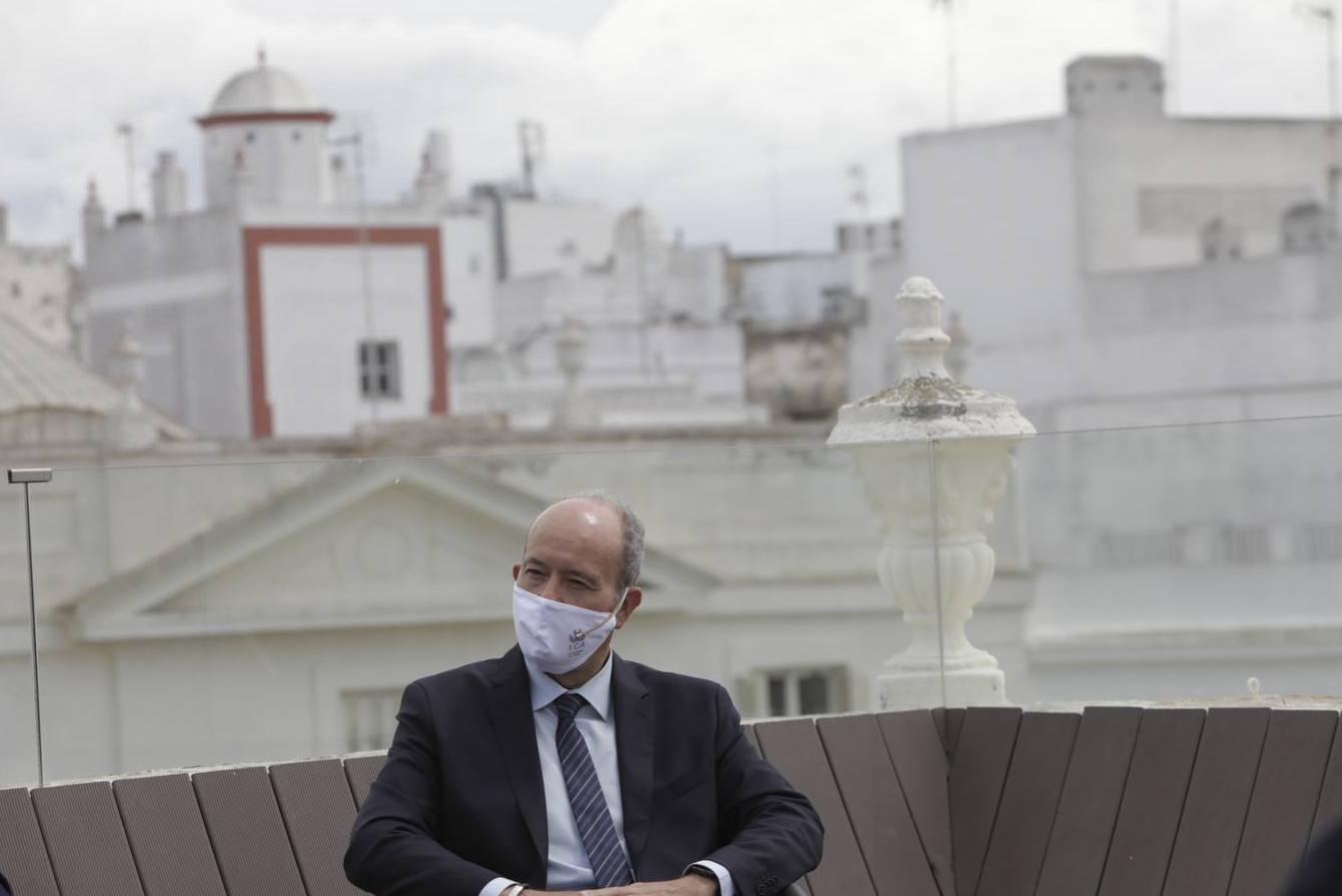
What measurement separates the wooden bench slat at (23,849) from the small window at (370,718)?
1.09m

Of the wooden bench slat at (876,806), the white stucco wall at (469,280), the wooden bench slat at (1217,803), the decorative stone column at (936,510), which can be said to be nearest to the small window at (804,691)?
the decorative stone column at (936,510)

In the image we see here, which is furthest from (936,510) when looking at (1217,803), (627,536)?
(627,536)

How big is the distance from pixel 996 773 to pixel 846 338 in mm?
44586

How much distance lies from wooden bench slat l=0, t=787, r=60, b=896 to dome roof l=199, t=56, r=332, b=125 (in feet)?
166

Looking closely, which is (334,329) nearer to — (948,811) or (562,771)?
(948,811)

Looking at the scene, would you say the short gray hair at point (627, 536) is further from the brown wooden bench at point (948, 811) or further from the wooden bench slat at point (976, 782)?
the wooden bench slat at point (976, 782)

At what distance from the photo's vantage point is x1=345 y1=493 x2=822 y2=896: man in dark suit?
4.20m

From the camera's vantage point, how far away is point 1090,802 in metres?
5.49

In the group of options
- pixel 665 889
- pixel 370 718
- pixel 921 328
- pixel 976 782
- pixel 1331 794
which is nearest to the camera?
pixel 665 889

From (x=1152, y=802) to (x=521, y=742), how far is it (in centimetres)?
167

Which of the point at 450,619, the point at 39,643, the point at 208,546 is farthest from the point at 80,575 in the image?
the point at 450,619

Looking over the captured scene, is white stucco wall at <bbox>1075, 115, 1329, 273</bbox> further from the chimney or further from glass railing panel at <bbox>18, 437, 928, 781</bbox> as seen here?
glass railing panel at <bbox>18, 437, 928, 781</bbox>

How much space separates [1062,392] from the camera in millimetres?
41875

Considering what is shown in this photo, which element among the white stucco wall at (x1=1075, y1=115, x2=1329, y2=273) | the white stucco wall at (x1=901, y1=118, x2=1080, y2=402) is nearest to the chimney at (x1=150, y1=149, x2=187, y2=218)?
the white stucco wall at (x1=901, y1=118, x2=1080, y2=402)
